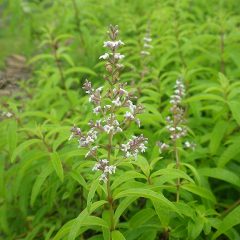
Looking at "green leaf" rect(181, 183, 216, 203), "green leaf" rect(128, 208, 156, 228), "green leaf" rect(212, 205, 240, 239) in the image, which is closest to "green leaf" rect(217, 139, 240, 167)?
"green leaf" rect(181, 183, 216, 203)

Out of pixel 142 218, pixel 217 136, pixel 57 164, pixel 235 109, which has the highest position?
pixel 235 109

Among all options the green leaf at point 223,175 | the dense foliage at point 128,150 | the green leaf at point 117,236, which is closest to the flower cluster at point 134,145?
the dense foliage at point 128,150

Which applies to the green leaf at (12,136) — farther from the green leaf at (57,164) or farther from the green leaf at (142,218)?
the green leaf at (142,218)

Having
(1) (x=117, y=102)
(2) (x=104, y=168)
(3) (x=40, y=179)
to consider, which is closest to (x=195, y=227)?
(2) (x=104, y=168)

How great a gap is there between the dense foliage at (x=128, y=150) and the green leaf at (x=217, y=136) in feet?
0.03

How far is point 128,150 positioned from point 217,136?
1.53 meters

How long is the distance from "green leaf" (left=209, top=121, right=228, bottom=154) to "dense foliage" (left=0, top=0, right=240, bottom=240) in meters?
0.01

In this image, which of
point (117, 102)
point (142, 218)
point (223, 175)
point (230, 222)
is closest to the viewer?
point (117, 102)

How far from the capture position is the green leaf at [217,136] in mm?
4012

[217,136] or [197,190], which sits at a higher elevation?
[217,136]

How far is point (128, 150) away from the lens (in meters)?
2.86

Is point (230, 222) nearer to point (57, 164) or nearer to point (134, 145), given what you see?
point (134, 145)

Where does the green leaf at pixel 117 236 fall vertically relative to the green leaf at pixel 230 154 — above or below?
below

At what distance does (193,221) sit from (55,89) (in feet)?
9.61
